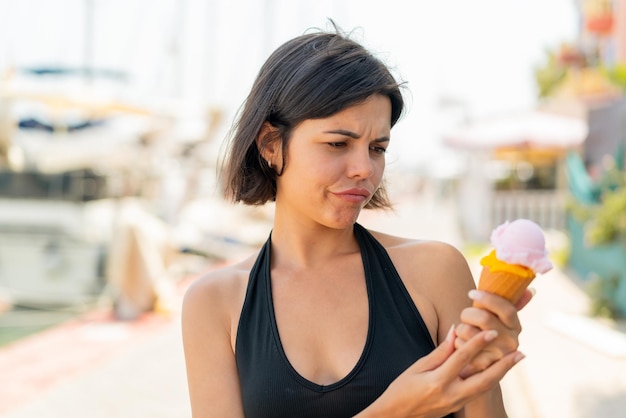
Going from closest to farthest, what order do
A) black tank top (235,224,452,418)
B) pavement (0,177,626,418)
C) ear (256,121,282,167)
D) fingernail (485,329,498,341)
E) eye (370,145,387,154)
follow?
1. fingernail (485,329,498,341)
2. black tank top (235,224,452,418)
3. eye (370,145,387,154)
4. ear (256,121,282,167)
5. pavement (0,177,626,418)

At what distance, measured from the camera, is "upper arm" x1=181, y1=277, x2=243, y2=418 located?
1.84 meters

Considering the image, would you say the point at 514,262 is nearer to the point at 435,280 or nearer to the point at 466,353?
the point at 466,353

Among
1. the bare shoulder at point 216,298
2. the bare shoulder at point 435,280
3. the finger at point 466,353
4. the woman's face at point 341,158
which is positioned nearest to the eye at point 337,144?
the woman's face at point 341,158

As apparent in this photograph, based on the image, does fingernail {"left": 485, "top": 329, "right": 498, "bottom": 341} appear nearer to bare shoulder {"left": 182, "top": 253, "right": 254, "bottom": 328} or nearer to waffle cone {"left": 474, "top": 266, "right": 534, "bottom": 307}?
waffle cone {"left": 474, "top": 266, "right": 534, "bottom": 307}

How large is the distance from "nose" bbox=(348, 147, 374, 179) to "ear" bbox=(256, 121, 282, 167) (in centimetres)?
24

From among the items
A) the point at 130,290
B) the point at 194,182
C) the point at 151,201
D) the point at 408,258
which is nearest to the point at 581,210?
the point at 130,290

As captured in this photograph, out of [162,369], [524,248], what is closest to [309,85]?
[524,248]

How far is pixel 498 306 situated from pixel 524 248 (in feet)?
0.47

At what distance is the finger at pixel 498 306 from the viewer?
1.44 meters

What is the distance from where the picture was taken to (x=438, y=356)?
153 cm

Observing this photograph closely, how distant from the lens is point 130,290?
32.9 ft

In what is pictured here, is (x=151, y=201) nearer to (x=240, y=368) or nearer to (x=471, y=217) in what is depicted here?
(x=471, y=217)

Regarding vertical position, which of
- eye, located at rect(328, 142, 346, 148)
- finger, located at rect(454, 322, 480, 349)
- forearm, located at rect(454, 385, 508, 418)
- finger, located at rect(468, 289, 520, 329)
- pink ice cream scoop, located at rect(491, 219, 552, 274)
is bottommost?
forearm, located at rect(454, 385, 508, 418)

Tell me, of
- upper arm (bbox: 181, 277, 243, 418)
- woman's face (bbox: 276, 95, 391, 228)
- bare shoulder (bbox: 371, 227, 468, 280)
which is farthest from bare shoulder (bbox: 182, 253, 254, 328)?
bare shoulder (bbox: 371, 227, 468, 280)
